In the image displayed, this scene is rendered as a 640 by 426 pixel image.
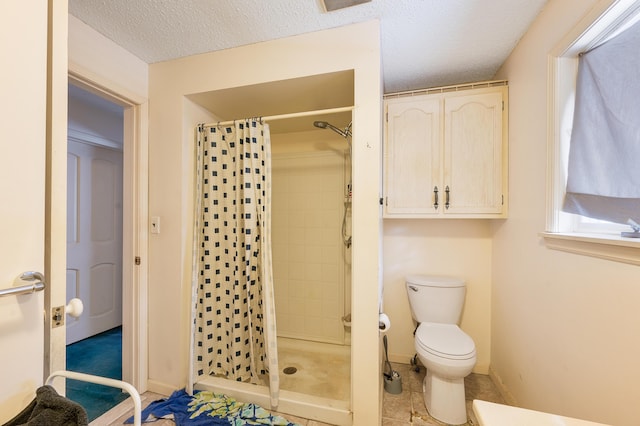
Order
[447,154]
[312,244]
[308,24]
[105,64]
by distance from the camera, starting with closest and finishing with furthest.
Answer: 1. [308,24]
2. [105,64]
3. [447,154]
4. [312,244]

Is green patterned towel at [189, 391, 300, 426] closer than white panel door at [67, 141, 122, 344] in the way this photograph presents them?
Yes

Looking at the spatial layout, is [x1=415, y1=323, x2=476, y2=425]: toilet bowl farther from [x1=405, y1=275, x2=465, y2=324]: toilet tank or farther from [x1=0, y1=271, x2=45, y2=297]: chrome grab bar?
[x1=0, y1=271, x2=45, y2=297]: chrome grab bar

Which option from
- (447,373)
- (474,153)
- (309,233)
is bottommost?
(447,373)

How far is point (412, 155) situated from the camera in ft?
6.03

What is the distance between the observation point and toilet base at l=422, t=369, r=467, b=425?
1.44m

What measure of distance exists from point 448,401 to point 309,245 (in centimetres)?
152

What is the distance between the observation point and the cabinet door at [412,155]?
5.92 ft

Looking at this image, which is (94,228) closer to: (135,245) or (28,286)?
(135,245)

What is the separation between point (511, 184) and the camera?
5.34ft

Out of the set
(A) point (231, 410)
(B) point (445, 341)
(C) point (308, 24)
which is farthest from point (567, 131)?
(A) point (231, 410)

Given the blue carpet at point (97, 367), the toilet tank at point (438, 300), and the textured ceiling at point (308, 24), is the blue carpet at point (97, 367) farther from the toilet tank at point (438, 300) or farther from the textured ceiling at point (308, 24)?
the textured ceiling at point (308, 24)

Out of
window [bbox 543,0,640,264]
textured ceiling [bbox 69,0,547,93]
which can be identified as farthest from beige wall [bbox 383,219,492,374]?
textured ceiling [bbox 69,0,547,93]

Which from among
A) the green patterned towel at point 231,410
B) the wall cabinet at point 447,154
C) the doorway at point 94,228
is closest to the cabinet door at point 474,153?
the wall cabinet at point 447,154

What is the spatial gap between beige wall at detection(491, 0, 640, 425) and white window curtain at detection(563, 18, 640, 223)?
171 millimetres
